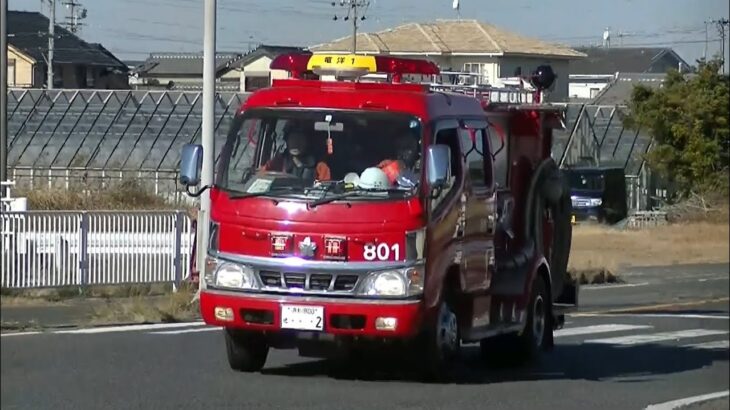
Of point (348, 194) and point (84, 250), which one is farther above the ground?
point (348, 194)

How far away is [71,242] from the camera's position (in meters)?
19.6

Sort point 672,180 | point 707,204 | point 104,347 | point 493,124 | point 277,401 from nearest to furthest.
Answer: point 707,204
point 672,180
point 277,401
point 104,347
point 493,124

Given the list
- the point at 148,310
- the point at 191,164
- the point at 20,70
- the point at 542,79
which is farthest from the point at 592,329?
the point at 20,70

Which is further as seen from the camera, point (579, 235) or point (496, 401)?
point (579, 235)

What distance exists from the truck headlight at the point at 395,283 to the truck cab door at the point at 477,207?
0.91m

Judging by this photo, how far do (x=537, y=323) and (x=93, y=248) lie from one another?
8.27m

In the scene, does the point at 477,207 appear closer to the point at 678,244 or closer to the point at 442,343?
the point at 442,343

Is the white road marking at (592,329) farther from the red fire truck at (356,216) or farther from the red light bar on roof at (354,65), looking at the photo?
the red light bar on roof at (354,65)

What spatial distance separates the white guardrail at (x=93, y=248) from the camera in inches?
754

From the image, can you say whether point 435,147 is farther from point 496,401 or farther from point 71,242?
point 71,242

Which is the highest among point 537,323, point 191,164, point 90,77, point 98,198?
point 90,77

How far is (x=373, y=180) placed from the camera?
1110 centimetres

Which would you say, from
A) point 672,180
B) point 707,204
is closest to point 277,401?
point 672,180

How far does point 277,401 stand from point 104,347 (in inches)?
85.6
